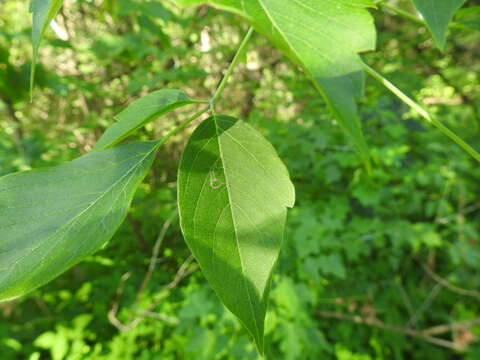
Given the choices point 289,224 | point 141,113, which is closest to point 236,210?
point 141,113

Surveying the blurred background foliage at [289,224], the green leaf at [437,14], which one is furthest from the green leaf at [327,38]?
the blurred background foliage at [289,224]

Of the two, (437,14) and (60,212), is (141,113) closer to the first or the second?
(60,212)

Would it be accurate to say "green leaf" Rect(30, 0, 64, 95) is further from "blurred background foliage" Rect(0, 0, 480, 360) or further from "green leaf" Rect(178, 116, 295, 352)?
"blurred background foliage" Rect(0, 0, 480, 360)

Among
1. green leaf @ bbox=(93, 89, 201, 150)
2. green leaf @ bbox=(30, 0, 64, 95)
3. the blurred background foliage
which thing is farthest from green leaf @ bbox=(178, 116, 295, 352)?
the blurred background foliage

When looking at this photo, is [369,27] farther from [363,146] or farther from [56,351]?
[56,351]

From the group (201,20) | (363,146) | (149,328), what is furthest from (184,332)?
(363,146)
